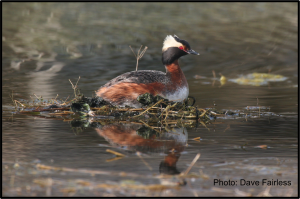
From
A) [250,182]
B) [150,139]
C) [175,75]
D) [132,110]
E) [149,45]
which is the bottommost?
[250,182]

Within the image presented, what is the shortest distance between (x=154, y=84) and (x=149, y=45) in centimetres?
1226

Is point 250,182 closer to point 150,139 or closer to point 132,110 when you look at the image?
point 150,139

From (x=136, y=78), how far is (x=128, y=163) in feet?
13.5

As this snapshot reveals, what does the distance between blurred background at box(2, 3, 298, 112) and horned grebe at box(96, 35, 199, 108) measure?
124 centimetres

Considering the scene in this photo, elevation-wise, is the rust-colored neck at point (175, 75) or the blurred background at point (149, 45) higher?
the blurred background at point (149, 45)

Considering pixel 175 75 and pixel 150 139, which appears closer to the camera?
pixel 150 139

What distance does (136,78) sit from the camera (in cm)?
1048

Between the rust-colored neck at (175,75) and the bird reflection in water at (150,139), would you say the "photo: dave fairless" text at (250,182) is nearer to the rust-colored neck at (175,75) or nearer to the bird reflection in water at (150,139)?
the bird reflection in water at (150,139)

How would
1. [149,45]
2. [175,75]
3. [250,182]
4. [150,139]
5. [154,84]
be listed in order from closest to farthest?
[250,182] → [150,139] → [154,84] → [175,75] → [149,45]

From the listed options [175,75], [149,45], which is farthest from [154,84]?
[149,45]

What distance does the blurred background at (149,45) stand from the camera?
553 inches

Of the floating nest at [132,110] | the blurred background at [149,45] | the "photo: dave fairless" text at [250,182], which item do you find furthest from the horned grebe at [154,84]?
the "photo: dave fairless" text at [250,182]

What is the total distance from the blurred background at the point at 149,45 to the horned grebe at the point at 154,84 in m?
1.24

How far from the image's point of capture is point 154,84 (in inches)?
406
